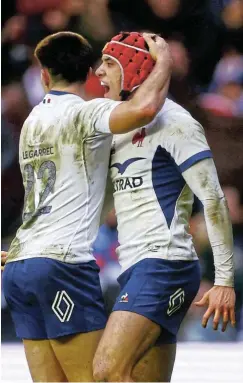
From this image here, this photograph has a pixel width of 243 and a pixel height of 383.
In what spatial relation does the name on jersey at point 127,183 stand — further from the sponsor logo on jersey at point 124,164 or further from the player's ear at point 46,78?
the player's ear at point 46,78

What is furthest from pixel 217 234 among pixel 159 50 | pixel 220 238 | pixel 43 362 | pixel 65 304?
pixel 43 362

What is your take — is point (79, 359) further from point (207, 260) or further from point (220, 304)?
point (207, 260)

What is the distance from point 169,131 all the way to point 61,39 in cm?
68

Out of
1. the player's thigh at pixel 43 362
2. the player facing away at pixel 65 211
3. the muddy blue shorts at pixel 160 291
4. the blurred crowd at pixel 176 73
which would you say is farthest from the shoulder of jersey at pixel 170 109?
the blurred crowd at pixel 176 73

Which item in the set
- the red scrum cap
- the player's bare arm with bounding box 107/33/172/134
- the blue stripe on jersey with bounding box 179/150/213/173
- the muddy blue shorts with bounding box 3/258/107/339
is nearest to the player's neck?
the red scrum cap

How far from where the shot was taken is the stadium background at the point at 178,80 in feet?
19.8

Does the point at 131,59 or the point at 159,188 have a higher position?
the point at 131,59

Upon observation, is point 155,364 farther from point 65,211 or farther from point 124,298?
point 65,211

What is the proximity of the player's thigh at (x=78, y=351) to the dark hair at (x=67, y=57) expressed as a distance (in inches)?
44.8

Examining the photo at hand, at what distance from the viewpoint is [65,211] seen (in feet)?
14.0

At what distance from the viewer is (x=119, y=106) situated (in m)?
4.13

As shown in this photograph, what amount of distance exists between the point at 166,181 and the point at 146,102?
1.14 ft

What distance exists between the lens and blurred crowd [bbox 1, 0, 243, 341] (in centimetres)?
604

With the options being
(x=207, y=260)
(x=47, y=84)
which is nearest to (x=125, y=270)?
(x=47, y=84)
